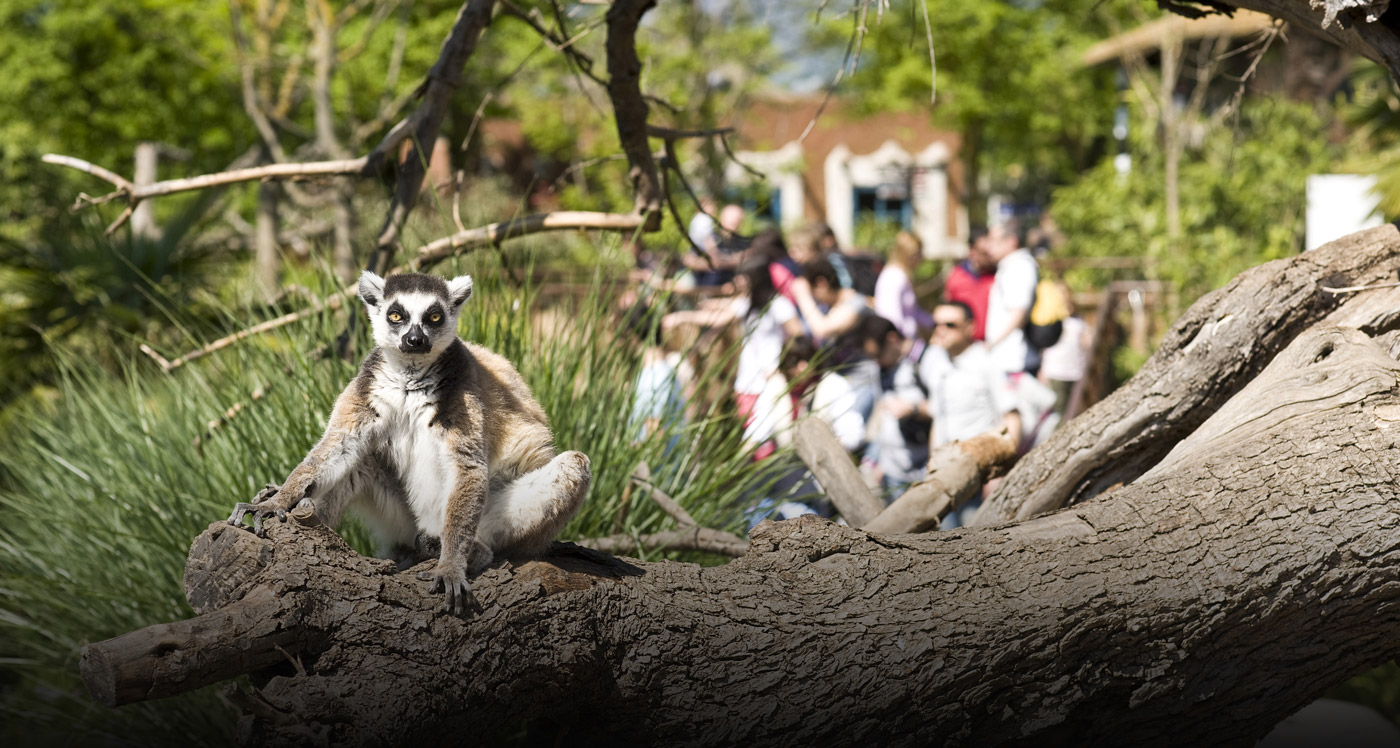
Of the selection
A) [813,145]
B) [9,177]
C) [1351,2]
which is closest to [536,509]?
[1351,2]

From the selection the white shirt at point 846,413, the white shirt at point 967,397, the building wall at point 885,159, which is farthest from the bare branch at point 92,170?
the building wall at point 885,159

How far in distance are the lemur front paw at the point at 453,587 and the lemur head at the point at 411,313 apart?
0.43 metres

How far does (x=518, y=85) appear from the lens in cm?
1978

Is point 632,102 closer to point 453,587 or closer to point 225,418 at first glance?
point 225,418

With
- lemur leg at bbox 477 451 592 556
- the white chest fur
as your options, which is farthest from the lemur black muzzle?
lemur leg at bbox 477 451 592 556

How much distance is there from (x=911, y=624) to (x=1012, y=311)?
4524mm

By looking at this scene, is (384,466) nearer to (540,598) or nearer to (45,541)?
(540,598)

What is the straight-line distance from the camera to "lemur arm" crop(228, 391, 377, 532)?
197 cm

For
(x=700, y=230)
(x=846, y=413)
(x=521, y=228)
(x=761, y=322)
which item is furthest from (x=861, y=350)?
(x=700, y=230)

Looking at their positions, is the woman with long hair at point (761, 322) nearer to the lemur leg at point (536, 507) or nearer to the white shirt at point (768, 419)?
the white shirt at point (768, 419)

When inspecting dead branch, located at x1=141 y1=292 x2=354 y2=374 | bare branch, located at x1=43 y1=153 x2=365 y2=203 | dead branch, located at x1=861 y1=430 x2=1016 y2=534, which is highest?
bare branch, located at x1=43 y1=153 x2=365 y2=203

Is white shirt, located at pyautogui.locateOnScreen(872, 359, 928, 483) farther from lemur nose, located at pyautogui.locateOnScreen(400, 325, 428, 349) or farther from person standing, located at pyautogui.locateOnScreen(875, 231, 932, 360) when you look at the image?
lemur nose, located at pyautogui.locateOnScreen(400, 325, 428, 349)

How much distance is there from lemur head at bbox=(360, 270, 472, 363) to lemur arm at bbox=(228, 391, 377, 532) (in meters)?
0.15

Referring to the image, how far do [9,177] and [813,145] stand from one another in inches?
940
